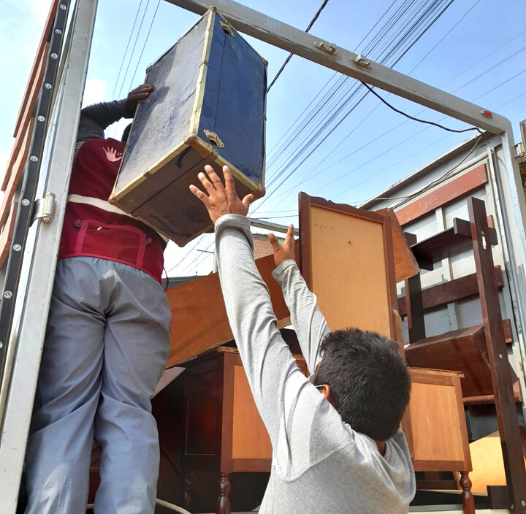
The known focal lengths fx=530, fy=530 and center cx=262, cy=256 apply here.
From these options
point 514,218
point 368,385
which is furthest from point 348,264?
point 368,385

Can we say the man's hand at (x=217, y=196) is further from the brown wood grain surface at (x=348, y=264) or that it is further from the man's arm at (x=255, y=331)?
the brown wood grain surface at (x=348, y=264)

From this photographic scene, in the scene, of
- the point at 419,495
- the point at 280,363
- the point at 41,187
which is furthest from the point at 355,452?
the point at 419,495

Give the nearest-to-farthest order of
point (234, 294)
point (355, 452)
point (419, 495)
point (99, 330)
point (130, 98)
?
point (355, 452) → point (234, 294) → point (99, 330) → point (130, 98) → point (419, 495)

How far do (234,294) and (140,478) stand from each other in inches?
18.8

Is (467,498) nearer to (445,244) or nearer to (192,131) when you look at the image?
(445,244)

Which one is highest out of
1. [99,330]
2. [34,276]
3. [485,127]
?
[485,127]


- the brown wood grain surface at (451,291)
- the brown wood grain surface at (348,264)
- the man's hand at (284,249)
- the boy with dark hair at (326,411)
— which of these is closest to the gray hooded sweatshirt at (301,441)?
the boy with dark hair at (326,411)

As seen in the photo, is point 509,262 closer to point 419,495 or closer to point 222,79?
point 419,495

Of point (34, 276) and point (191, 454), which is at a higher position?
point (34, 276)

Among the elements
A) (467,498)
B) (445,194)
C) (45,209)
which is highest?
(445,194)

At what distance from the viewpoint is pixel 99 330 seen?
56.0 inches

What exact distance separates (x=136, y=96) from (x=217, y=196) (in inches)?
23.6

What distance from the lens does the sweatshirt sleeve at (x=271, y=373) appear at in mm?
1016

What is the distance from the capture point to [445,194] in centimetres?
348
